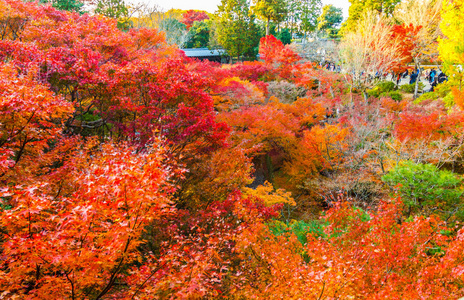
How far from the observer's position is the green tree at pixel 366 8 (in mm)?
28672

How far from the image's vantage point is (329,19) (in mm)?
48875

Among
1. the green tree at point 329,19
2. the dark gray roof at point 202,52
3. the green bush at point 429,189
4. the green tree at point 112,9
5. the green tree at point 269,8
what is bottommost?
the green bush at point 429,189

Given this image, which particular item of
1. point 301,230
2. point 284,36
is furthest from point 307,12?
point 301,230

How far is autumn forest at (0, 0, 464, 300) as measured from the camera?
11.6ft

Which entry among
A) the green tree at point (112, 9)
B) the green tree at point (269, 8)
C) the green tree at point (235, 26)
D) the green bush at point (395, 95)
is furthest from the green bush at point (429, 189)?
the green tree at point (269, 8)

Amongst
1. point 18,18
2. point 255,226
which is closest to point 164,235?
point 255,226

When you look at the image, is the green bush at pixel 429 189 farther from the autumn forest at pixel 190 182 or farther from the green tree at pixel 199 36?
the green tree at pixel 199 36

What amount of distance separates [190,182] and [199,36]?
116 ft

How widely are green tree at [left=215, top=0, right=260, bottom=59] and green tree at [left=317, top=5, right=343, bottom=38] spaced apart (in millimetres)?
19316

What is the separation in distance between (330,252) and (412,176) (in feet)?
17.0

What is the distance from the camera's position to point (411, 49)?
24.0 m

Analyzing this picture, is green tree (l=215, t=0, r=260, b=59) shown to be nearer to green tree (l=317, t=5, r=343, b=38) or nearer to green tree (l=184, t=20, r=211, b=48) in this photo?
green tree (l=184, t=20, r=211, b=48)

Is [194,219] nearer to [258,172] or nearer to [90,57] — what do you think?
[90,57]

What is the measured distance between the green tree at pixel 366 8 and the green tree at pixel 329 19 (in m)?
14.9
